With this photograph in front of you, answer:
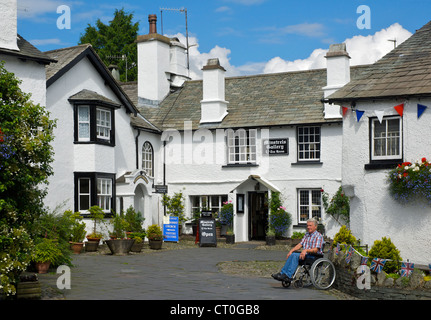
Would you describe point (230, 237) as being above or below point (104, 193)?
below

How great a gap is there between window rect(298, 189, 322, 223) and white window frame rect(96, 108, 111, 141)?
8.67 m

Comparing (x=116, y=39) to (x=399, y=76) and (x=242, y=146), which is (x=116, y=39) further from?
(x=399, y=76)

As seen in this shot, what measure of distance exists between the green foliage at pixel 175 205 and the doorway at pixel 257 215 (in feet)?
10.2

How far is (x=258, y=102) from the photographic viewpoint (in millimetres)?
28438

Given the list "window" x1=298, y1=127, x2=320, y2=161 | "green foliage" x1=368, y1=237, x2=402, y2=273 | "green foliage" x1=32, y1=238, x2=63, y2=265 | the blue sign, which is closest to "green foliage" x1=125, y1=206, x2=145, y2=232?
the blue sign

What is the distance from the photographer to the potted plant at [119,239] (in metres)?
20.6

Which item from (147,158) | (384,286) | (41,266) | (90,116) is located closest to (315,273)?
(384,286)

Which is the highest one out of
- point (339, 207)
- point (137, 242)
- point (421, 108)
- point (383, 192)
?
point (421, 108)

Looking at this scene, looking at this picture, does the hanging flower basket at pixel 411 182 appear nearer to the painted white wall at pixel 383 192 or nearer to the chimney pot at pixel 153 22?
the painted white wall at pixel 383 192

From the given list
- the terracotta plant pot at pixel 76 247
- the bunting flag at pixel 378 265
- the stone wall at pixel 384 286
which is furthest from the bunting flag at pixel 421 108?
the terracotta plant pot at pixel 76 247

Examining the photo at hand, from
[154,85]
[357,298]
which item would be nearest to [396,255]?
[357,298]

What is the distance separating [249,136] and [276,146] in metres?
1.40

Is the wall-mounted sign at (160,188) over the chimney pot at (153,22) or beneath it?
beneath

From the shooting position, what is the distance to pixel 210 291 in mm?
12383
